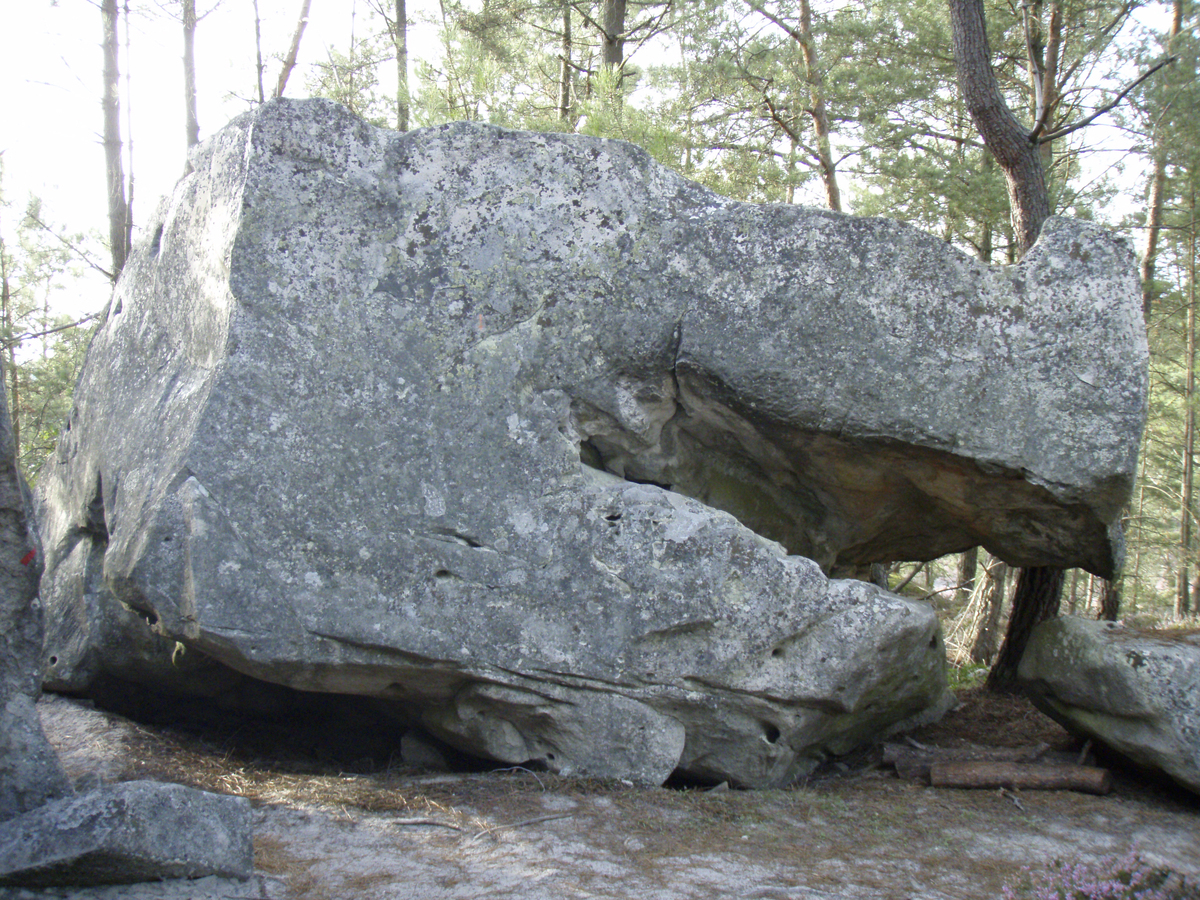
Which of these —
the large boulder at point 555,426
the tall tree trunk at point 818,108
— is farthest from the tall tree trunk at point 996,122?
the tall tree trunk at point 818,108

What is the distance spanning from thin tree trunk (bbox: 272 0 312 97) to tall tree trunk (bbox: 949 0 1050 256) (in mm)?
8148

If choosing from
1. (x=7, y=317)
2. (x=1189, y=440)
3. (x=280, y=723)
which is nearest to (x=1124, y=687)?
(x=280, y=723)

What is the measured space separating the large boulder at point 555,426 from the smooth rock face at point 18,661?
0.95 m

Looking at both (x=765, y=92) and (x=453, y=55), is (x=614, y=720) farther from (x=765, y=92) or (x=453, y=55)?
(x=765, y=92)

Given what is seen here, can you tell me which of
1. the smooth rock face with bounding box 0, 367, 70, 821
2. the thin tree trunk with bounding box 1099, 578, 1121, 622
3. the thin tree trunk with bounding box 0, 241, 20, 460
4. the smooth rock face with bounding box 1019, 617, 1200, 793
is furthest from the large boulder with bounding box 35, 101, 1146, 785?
the thin tree trunk with bounding box 0, 241, 20, 460

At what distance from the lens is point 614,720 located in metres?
4.67

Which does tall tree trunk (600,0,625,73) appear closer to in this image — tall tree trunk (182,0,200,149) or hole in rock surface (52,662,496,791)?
tall tree trunk (182,0,200,149)

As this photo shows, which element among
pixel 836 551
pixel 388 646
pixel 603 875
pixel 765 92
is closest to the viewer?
pixel 603 875

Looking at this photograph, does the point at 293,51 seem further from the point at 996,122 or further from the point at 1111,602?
the point at 1111,602

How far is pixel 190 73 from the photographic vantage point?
448 inches

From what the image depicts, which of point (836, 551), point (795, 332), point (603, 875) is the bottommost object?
point (603, 875)

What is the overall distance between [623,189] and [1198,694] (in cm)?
404

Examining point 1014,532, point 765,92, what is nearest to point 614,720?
point 1014,532

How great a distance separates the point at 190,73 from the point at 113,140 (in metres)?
1.33
